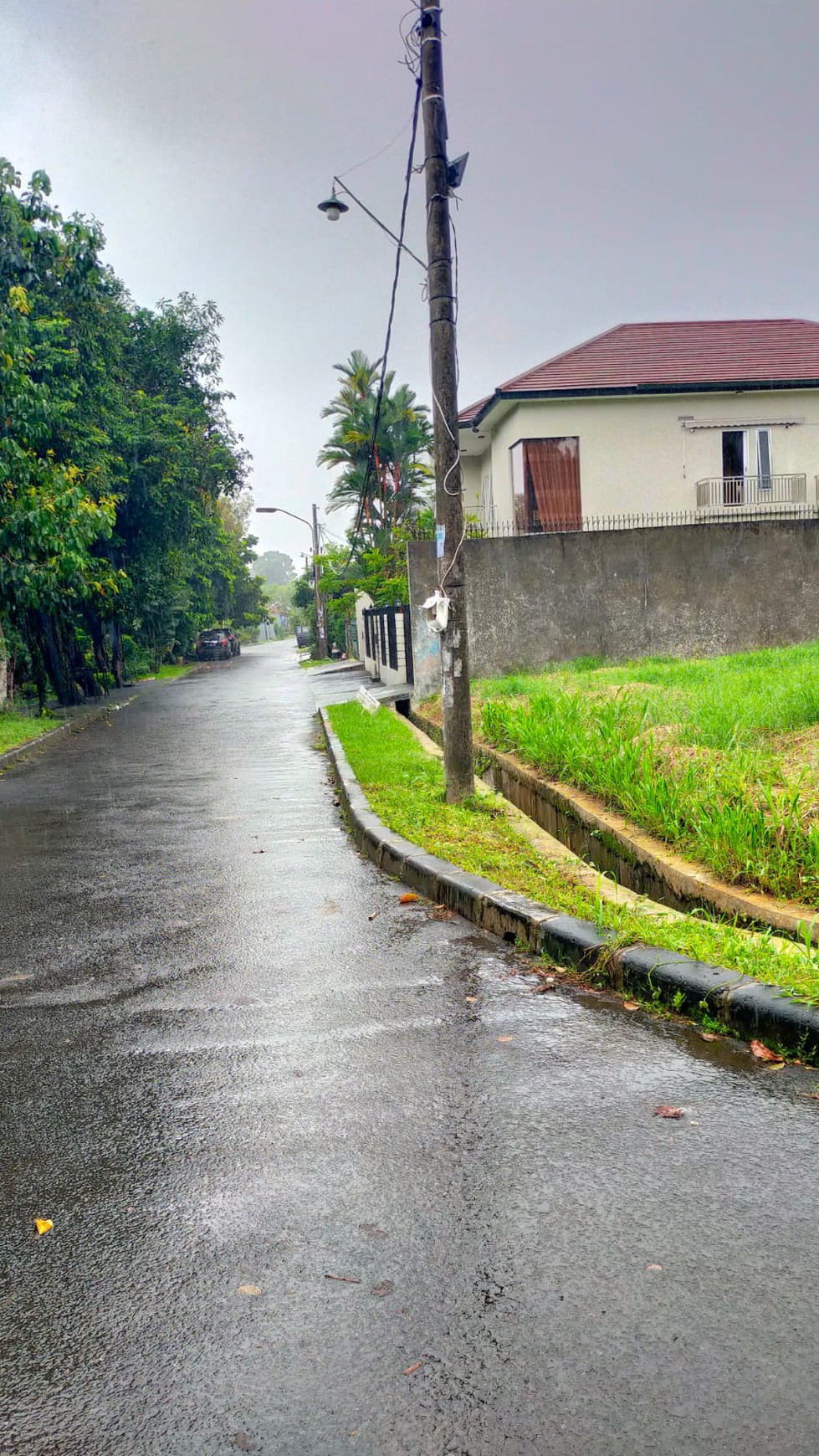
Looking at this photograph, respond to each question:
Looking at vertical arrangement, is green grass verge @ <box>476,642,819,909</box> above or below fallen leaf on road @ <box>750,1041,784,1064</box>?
above

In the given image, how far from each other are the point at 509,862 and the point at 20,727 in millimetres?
13550

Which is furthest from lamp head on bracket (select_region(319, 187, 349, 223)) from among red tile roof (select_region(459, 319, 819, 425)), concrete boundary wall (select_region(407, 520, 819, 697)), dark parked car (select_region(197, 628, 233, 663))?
dark parked car (select_region(197, 628, 233, 663))

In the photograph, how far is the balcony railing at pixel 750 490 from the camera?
83.5 ft

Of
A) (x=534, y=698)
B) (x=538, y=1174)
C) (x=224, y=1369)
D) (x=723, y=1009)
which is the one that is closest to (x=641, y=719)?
(x=534, y=698)

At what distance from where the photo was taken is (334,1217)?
3.00 m

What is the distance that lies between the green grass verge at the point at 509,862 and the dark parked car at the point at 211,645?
45.2 metres

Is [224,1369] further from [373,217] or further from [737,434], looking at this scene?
[737,434]

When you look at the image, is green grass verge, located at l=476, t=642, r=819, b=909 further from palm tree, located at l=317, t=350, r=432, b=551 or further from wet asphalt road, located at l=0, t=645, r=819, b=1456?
palm tree, located at l=317, t=350, r=432, b=551

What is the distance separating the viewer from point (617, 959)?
4.81m

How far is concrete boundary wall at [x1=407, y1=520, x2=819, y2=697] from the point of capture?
18.2 m

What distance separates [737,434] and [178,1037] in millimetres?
24326

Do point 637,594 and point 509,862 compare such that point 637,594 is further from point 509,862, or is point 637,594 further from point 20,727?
point 509,862

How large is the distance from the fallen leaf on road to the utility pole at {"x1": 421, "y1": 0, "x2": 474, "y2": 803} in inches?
179

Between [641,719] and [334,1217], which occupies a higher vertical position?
[641,719]
